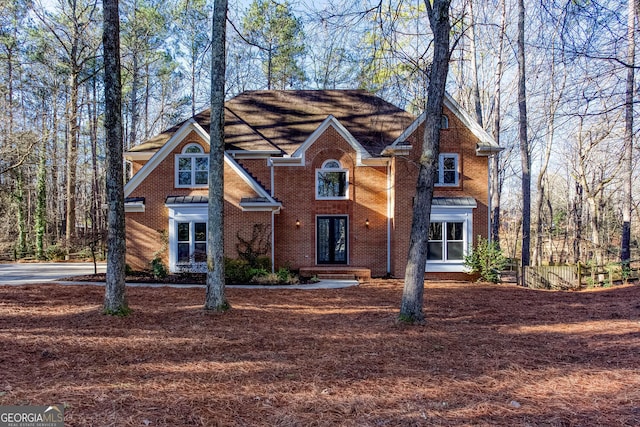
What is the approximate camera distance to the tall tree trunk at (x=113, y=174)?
7.11 metres

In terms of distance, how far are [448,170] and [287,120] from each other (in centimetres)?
781

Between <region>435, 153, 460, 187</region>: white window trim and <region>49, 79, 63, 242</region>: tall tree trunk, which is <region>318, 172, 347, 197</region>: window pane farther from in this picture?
<region>49, 79, 63, 242</region>: tall tree trunk

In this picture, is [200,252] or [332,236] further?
[332,236]

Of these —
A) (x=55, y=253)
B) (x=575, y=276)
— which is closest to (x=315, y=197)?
(x=575, y=276)

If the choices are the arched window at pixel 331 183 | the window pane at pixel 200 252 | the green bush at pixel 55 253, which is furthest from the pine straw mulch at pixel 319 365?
the green bush at pixel 55 253

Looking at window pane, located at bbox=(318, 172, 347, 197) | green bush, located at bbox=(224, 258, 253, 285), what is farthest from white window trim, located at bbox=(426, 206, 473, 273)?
green bush, located at bbox=(224, 258, 253, 285)

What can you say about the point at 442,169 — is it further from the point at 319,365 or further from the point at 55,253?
the point at 55,253

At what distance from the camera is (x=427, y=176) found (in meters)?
7.01

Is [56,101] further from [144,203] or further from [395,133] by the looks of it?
[395,133]

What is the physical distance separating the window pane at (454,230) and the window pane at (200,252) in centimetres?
964

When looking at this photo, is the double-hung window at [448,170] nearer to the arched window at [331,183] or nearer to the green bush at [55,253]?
the arched window at [331,183]

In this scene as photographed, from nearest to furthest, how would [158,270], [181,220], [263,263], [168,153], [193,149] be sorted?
[158,270]
[263,263]
[181,220]
[168,153]
[193,149]

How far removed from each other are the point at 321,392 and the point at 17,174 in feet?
81.1

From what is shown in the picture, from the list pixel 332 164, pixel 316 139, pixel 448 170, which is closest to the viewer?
pixel 448 170
